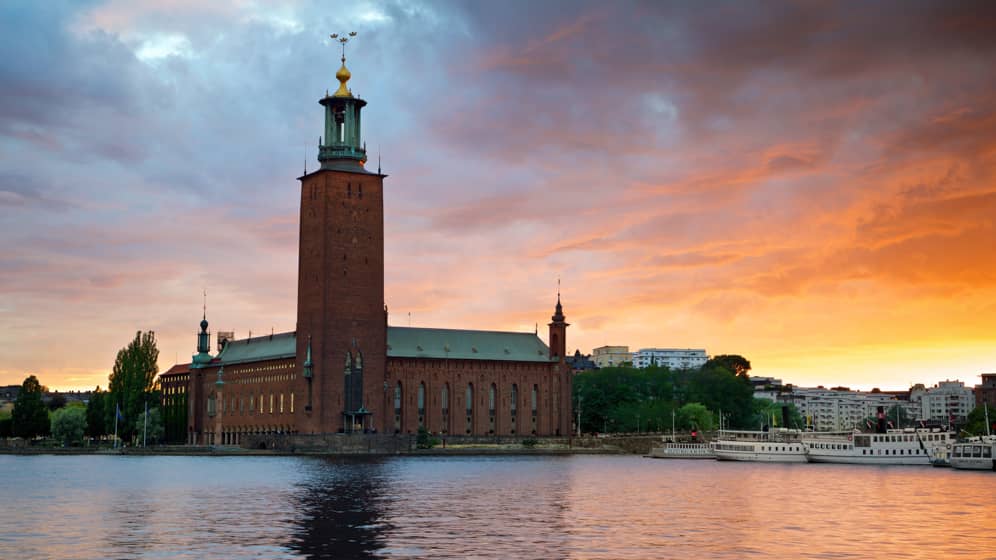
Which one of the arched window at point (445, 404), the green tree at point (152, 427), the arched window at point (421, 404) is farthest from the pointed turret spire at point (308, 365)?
the green tree at point (152, 427)

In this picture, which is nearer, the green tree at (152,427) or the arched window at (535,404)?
the green tree at (152,427)

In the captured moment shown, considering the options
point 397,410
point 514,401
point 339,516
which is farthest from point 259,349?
point 339,516

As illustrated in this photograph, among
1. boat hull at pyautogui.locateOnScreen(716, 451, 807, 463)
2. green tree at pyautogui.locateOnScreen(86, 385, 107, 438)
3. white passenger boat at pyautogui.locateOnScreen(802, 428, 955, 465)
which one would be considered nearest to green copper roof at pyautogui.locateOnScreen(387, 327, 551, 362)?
green tree at pyautogui.locateOnScreen(86, 385, 107, 438)

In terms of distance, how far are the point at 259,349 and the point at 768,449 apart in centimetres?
6681

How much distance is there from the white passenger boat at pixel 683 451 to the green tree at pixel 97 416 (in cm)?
6177

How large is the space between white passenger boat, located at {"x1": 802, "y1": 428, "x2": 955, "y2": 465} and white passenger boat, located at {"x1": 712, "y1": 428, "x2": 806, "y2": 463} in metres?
2.91

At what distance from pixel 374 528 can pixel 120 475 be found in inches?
1679

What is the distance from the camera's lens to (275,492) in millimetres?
61438

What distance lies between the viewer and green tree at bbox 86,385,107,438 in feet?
493

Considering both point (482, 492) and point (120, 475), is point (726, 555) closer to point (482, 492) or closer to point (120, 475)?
point (482, 492)

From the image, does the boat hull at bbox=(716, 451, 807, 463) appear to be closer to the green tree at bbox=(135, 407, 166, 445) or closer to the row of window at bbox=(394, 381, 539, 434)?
the row of window at bbox=(394, 381, 539, 434)

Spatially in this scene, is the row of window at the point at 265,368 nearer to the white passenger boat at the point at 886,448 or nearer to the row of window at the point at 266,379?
the row of window at the point at 266,379

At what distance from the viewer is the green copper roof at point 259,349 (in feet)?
486

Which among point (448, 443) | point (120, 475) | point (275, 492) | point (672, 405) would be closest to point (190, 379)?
point (448, 443)
